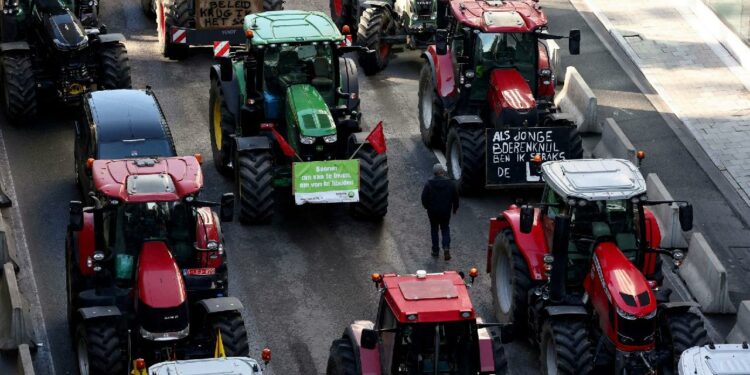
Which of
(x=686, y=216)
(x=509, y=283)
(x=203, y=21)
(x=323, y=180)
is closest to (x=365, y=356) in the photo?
(x=509, y=283)

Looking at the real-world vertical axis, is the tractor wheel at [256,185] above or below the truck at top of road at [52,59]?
below

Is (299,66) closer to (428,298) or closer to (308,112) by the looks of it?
(308,112)

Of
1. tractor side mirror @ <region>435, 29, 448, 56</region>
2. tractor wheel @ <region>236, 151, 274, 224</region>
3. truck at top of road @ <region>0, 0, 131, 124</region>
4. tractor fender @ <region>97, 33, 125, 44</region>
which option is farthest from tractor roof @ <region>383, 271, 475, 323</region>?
tractor fender @ <region>97, 33, 125, 44</region>

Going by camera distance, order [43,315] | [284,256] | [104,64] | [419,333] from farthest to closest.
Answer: [104,64] → [284,256] → [43,315] → [419,333]

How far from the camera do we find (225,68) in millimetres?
29859

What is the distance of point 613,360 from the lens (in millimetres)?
23156

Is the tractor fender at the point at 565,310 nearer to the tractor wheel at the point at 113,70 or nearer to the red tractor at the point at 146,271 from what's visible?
the red tractor at the point at 146,271

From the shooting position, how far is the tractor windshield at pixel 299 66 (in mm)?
29531

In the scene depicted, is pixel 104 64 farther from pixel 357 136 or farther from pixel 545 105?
pixel 545 105

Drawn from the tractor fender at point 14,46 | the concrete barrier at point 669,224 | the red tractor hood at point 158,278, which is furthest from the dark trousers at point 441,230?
the tractor fender at point 14,46

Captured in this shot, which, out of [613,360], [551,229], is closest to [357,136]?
[551,229]

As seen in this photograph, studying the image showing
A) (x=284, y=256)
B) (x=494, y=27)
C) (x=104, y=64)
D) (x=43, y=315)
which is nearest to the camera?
(x=43, y=315)

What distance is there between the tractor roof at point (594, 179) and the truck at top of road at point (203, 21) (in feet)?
41.0

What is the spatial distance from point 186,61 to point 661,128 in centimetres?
989
